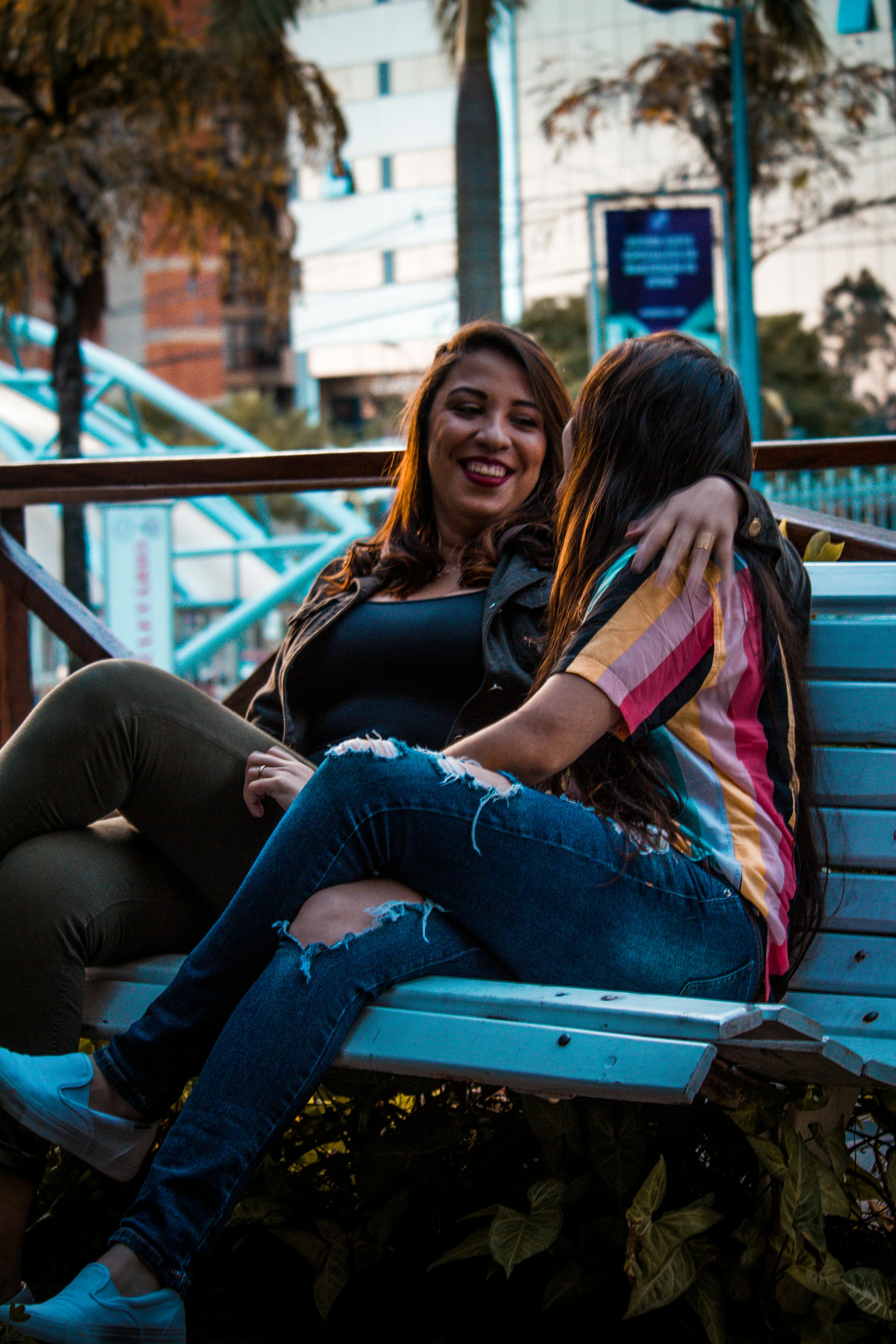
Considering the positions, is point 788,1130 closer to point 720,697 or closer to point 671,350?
point 720,697

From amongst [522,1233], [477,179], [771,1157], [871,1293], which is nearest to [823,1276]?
[871,1293]

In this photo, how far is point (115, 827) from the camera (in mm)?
2275

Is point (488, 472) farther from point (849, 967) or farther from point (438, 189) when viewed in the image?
point (438, 189)

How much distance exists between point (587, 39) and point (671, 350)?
2005 cm

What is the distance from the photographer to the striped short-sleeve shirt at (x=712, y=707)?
1783 millimetres

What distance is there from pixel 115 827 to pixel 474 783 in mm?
778

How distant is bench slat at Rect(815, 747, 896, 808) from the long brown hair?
0.77 m

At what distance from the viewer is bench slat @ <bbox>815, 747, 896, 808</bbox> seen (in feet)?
6.88

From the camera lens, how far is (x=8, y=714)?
3996 mm

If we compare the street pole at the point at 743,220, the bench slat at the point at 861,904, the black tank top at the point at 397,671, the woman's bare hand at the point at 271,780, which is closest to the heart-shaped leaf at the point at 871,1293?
the bench slat at the point at 861,904

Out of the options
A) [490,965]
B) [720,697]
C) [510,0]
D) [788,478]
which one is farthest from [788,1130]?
[788,478]

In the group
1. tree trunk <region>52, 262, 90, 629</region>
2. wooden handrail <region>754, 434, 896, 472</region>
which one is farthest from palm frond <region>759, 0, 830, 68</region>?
wooden handrail <region>754, 434, 896, 472</region>

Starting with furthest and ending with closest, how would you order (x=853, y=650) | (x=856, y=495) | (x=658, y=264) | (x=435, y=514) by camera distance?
(x=658, y=264) < (x=856, y=495) < (x=435, y=514) < (x=853, y=650)

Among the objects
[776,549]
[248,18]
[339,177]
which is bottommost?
[776,549]
